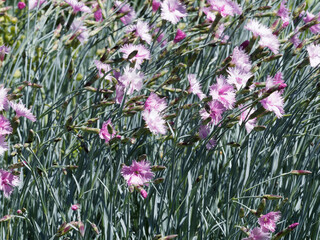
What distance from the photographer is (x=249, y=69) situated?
56.2 inches

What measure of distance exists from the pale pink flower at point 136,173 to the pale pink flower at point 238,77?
0.32 meters

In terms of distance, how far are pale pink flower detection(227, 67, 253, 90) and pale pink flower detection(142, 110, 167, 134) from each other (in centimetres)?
22

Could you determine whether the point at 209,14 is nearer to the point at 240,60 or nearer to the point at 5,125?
the point at 240,60

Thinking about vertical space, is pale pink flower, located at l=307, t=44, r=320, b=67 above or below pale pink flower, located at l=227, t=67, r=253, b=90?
above

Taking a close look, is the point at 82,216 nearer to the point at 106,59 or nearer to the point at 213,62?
the point at 106,59

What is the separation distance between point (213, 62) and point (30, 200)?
2.71 ft

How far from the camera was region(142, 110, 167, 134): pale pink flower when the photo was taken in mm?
1324

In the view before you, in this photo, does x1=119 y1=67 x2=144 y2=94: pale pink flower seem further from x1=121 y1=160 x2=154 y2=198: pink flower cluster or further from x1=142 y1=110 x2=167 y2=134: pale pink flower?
x1=121 y1=160 x2=154 y2=198: pink flower cluster

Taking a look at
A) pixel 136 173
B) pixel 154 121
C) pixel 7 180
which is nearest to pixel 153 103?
pixel 154 121

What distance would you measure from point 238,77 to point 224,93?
3.4 inches

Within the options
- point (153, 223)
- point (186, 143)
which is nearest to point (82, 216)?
point (153, 223)

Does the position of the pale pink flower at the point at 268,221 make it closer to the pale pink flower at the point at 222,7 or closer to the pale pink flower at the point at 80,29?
the pale pink flower at the point at 222,7

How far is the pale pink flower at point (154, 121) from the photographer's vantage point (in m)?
1.32

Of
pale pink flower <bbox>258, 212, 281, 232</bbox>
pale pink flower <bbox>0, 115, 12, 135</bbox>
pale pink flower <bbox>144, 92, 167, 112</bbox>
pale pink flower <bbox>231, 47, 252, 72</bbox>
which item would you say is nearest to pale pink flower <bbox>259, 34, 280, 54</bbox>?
pale pink flower <bbox>231, 47, 252, 72</bbox>
